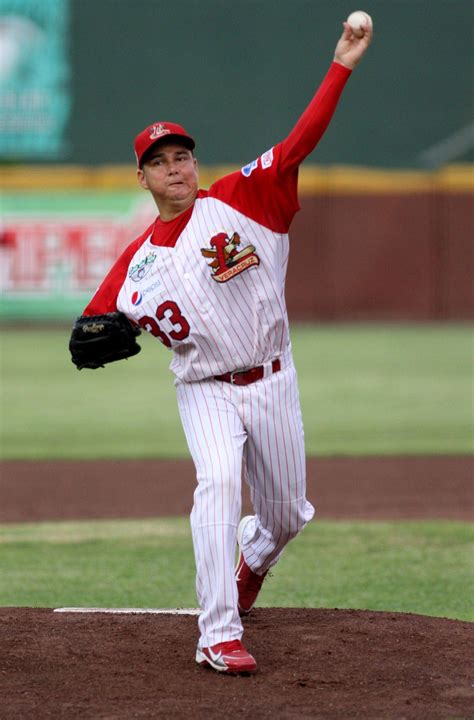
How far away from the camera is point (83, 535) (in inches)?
260

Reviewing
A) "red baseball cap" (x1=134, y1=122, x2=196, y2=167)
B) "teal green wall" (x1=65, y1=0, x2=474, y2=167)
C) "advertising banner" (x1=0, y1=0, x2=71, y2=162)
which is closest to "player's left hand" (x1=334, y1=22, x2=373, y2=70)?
"red baseball cap" (x1=134, y1=122, x2=196, y2=167)

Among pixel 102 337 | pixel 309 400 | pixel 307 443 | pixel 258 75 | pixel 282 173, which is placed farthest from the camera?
pixel 258 75

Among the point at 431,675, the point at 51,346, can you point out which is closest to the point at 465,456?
the point at 431,675

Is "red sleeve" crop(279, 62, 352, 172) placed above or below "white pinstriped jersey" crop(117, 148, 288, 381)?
above

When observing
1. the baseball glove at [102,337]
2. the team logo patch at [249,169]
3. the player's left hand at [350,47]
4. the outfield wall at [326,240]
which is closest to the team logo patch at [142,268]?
the baseball glove at [102,337]

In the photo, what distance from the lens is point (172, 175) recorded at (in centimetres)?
396

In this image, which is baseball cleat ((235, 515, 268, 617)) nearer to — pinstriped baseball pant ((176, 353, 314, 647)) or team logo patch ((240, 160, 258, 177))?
pinstriped baseball pant ((176, 353, 314, 647))

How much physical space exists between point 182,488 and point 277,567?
2274mm

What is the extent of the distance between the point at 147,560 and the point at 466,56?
23310mm

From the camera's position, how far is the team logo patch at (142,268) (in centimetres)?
395

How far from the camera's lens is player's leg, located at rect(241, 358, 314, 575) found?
3932 mm

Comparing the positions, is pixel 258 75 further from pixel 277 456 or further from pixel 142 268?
pixel 277 456

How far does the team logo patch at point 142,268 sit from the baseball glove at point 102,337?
137mm

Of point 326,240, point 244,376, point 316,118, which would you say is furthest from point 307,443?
point 326,240
